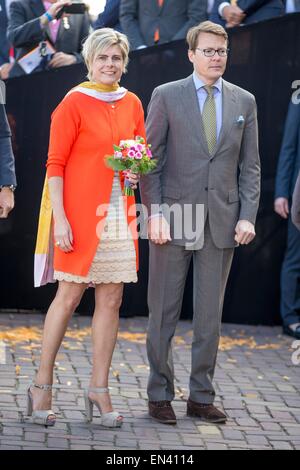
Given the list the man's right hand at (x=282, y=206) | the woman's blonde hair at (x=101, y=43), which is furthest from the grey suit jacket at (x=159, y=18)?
the woman's blonde hair at (x=101, y=43)

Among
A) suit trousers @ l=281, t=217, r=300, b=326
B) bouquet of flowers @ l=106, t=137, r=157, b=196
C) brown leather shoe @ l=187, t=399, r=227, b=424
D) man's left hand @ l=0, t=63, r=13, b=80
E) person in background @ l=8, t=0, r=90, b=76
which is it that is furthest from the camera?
man's left hand @ l=0, t=63, r=13, b=80

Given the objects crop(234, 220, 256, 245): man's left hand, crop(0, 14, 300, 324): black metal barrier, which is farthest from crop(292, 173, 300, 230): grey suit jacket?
crop(0, 14, 300, 324): black metal barrier

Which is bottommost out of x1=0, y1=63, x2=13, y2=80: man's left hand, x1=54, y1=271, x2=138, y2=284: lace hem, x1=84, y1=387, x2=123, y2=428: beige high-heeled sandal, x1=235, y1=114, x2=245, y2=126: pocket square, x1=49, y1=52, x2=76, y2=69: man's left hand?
x1=84, y1=387, x2=123, y2=428: beige high-heeled sandal

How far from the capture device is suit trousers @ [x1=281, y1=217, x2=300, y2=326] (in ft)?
32.4

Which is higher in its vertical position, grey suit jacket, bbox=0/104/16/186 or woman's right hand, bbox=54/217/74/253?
grey suit jacket, bbox=0/104/16/186

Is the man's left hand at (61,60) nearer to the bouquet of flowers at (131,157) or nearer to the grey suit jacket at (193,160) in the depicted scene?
the grey suit jacket at (193,160)

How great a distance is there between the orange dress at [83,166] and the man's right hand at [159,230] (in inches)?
14.9

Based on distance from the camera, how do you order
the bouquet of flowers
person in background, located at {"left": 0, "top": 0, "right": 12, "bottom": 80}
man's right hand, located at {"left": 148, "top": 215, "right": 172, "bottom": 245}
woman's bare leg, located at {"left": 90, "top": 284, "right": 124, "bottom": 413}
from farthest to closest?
person in background, located at {"left": 0, "top": 0, "right": 12, "bottom": 80}, man's right hand, located at {"left": 148, "top": 215, "right": 172, "bottom": 245}, woman's bare leg, located at {"left": 90, "top": 284, "right": 124, "bottom": 413}, the bouquet of flowers

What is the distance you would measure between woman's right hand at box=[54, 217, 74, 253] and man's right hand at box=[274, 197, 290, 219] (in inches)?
143

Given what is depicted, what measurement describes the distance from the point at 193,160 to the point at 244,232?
504 millimetres

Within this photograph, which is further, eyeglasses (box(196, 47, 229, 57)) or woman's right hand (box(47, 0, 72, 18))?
woman's right hand (box(47, 0, 72, 18))

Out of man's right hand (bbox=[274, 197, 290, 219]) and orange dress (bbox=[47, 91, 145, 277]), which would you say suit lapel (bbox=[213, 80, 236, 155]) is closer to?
orange dress (bbox=[47, 91, 145, 277])

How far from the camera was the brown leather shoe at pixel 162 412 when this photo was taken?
6.69 m

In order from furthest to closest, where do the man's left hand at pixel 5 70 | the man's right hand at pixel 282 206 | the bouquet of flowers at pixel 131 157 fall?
the man's left hand at pixel 5 70
the man's right hand at pixel 282 206
the bouquet of flowers at pixel 131 157
